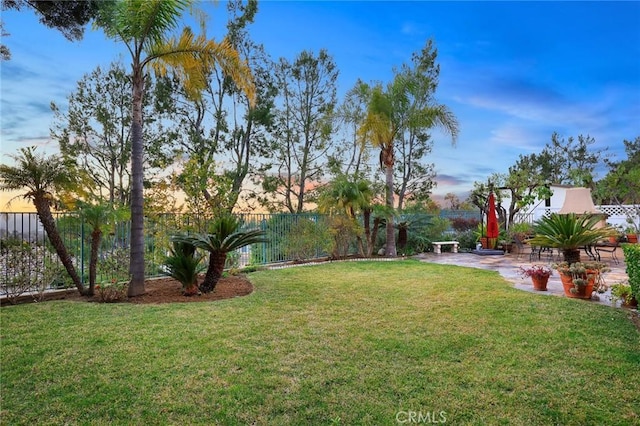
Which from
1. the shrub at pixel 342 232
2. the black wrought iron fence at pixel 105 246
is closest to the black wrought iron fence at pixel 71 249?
the black wrought iron fence at pixel 105 246

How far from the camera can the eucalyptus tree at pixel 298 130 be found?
59.8ft

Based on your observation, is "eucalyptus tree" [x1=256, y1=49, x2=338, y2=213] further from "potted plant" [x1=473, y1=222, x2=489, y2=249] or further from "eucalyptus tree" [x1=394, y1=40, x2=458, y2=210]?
"potted plant" [x1=473, y1=222, x2=489, y2=249]

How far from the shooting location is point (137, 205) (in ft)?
22.6

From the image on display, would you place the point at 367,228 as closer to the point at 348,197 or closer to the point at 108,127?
the point at 348,197

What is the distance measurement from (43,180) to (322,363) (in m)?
5.78

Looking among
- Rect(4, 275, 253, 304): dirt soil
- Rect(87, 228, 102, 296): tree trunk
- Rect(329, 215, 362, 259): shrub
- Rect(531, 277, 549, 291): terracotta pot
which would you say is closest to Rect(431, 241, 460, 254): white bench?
Rect(329, 215, 362, 259): shrub

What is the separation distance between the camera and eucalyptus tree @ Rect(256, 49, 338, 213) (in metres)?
18.2

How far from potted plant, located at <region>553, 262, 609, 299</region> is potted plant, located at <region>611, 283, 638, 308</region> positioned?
0.32 m

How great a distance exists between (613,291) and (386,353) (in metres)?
4.59

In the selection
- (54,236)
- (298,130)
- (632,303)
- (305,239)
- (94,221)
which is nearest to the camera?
(632,303)

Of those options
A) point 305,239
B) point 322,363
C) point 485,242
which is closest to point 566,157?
point 485,242

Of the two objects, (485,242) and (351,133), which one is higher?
(351,133)

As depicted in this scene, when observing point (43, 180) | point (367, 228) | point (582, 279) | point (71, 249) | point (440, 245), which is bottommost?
point (582, 279)

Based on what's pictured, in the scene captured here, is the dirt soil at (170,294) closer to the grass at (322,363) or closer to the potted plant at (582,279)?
the grass at (322,363)
